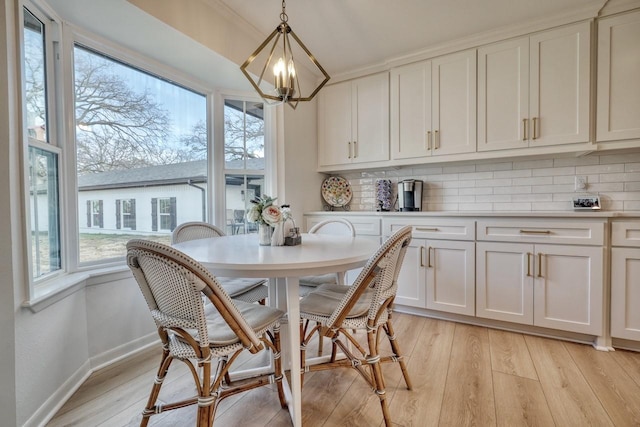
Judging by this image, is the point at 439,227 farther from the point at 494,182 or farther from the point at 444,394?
the point at 444,394

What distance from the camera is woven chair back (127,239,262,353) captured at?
986mm

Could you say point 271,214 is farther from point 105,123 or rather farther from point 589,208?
point 589,208

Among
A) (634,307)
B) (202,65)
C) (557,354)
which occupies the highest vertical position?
(202,65)

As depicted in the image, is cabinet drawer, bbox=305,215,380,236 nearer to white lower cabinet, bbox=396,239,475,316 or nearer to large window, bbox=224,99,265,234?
white lower cabinet, bbox=396,239,475,316

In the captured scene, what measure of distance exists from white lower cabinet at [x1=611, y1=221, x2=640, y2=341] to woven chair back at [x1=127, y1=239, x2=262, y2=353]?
242 centimetres

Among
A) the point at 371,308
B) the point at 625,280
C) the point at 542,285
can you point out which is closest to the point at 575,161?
the point at 625,280

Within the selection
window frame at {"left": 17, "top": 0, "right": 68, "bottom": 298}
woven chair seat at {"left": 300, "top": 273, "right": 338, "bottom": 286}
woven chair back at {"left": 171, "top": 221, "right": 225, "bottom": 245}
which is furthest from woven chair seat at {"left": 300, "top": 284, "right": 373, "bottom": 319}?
window frame at {"left": 17, "top": 0, "right": 68, "bottom": 298}

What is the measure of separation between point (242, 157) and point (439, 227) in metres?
1.94

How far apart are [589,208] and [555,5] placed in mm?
1559

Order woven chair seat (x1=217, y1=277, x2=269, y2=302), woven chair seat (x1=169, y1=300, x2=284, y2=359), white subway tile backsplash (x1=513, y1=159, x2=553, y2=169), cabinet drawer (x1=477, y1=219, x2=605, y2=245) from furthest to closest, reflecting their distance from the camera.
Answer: white subway tile backsplash (x1=513, y1=159, x2=553, y2=169) < cabinet drawer (x1=477, y1=219, x2=605, y2=245) < woven chair seat (x1=217, y1=277, x2=269, y2=302) < woven chair seat (x1=169, y1=300, x2=284, y2=359)

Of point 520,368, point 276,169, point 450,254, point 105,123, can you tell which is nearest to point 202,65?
point 105,123

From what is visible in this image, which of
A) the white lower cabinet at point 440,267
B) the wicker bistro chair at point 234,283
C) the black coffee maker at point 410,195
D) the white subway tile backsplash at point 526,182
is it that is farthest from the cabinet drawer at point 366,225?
the wicker bistro chair at point 234,283

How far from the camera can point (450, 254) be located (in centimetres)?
251

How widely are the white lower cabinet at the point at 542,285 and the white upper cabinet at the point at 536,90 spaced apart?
87 cm
